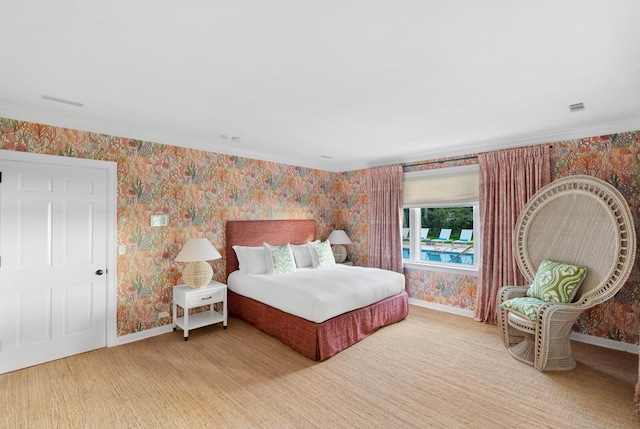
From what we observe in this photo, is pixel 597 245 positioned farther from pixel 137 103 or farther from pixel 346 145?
pixel 137 103

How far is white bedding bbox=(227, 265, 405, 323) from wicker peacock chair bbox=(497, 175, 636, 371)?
144cm

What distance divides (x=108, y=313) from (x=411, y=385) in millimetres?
3364

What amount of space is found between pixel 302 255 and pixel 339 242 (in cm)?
98

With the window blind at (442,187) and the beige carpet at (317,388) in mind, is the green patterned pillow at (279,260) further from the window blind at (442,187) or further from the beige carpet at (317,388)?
the window blind at (442,187)

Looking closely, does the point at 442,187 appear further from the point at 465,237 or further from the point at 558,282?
the point at 558,282

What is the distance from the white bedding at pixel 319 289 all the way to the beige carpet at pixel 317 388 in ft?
1.59

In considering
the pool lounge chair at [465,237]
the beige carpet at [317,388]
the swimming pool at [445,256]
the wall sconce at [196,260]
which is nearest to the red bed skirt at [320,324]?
the beige carpet at [317,388]

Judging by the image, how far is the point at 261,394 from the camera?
102 inches

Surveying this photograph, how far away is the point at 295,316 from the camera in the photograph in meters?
3.45

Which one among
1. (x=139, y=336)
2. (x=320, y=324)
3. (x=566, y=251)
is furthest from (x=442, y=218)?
(x=139, y=336)

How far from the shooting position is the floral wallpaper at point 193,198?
338 centimetres

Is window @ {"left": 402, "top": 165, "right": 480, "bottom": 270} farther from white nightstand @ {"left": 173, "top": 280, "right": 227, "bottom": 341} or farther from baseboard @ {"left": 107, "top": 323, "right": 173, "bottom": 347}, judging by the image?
baseboard @ {"left": 107, "top": 323, "right": 173, "bottom": 347}

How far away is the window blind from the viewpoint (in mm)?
4559

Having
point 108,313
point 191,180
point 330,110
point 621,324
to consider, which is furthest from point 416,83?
point 108,313
